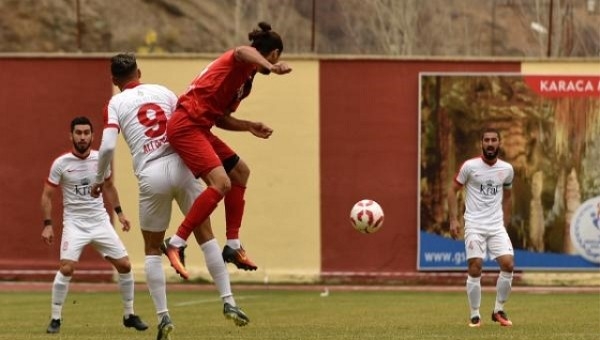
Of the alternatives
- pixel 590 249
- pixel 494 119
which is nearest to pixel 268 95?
pixel 494 119

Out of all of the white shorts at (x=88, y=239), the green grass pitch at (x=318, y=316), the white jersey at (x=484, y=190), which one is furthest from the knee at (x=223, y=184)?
the white jersey at (x=484, y=190)

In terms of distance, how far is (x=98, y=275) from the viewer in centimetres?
2686

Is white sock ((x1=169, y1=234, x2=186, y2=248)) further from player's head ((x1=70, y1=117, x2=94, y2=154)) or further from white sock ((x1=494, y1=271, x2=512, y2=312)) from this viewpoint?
white sock ((x1=494, y1=271, x2=512, y2=312))

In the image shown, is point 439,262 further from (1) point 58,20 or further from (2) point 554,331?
(1) point 58,20

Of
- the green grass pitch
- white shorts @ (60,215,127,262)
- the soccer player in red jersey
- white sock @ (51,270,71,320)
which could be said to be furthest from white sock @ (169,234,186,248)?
white shorts @ (60,215,127,262)

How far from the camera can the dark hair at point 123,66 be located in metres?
12.5

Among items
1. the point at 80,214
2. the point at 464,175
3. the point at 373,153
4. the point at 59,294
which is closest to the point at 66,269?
the point at 59,294

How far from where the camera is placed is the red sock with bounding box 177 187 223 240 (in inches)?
475

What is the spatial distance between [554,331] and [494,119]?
12.3 m

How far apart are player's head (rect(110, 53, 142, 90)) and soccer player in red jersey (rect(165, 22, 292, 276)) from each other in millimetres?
519

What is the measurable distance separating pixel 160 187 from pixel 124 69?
117cm

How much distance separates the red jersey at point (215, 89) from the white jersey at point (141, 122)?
9.1 inches

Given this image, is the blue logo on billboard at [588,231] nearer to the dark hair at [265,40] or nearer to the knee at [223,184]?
the dark hair at [265,40]

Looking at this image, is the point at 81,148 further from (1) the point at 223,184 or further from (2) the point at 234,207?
(1) the point at 223,184
